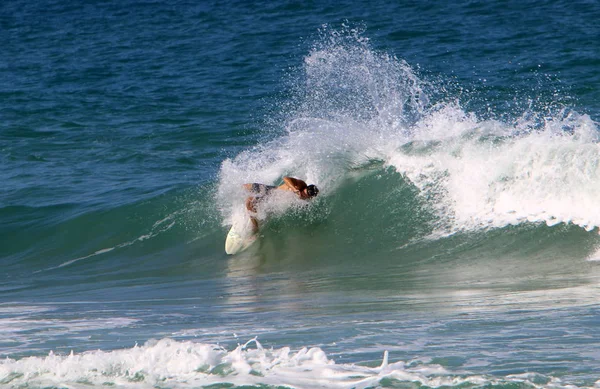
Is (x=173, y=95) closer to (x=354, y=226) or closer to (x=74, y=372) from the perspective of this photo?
(x=354, y=226)

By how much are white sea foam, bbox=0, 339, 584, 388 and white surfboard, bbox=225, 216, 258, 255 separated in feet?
21.0

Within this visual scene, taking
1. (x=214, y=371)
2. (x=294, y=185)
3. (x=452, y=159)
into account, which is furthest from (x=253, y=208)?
(x=214, y=371)

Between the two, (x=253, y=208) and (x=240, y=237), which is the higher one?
(x=253, y=208)

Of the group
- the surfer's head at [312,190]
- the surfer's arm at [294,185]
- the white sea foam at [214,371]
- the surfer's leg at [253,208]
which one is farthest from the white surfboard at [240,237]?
the white sea foam at [214,371]

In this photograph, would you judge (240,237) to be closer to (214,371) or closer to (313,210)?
(313,210)

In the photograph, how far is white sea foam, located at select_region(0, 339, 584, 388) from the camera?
4.77 meters

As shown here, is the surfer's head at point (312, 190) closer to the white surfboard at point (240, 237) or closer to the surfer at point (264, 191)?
the surfer at point (264, 191)

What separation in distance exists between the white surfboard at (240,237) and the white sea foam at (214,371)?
6389 millimetres

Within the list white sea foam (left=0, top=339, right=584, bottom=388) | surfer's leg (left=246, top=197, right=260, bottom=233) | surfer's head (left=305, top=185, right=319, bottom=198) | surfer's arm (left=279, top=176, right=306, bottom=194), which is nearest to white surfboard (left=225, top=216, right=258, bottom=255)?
surfer's leg (left=246, top=197, right=260, bottom=233)

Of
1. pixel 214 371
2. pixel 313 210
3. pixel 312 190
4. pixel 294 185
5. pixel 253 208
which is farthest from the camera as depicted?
pixel 313 210

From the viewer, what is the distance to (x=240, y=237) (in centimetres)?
1175

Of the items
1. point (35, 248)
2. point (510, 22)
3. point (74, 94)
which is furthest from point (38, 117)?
point (510, 22)

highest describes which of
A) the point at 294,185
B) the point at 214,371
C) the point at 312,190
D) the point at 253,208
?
the point at 214,371

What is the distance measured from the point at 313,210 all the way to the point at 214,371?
24.3 feet
